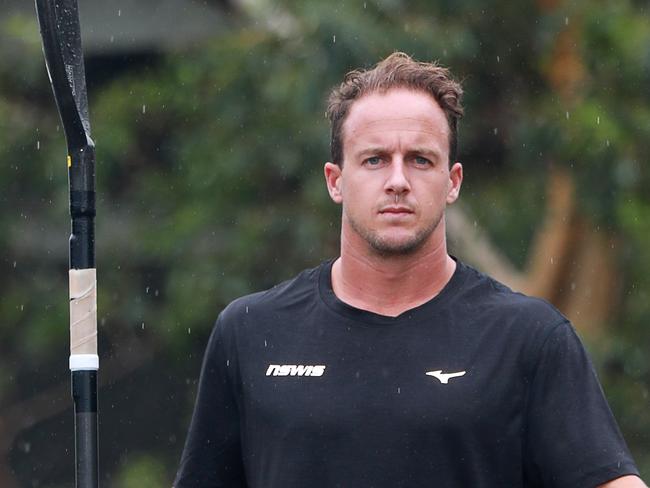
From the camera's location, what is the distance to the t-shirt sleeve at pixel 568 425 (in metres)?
3.67

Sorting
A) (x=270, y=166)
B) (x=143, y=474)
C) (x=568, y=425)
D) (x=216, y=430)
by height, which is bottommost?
(x=143, y=474)

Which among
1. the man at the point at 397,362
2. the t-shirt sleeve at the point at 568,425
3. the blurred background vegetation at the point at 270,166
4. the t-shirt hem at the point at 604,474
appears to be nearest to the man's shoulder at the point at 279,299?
the man at the point at 397,362

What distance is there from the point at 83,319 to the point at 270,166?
7.75 meters

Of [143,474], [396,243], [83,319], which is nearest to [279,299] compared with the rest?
[396,243]

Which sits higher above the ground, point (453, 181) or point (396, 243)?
point (453, 181)

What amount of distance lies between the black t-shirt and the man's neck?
29 millimetres

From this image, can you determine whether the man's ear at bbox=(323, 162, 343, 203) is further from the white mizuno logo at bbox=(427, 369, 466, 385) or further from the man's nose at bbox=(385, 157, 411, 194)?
the white mizuno logo at bbox=(427, 369, 466, 385)

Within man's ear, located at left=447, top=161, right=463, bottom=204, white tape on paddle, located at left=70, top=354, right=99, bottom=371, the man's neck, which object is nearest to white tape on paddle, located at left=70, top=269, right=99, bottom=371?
white tape on paddle, located at left=70, top=354, right=99, bottom=371

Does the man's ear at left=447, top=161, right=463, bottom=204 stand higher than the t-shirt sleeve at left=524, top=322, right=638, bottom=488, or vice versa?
the man's ear at left=447, top=161, right=463, bottom=204

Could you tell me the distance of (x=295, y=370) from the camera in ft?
12.8

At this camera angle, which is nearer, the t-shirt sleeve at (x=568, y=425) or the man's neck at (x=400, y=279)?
the t-shirt sleeve at (x=568, y=425)

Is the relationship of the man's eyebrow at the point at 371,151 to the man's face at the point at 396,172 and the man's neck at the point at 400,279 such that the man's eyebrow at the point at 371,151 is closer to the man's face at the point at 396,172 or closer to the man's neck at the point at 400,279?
the man's face at the point at 396,172

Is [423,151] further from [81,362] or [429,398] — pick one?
[81,362]

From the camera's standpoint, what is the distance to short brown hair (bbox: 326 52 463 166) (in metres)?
4.04
